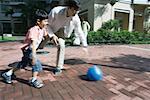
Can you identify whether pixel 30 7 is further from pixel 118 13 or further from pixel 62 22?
pixel 62 22

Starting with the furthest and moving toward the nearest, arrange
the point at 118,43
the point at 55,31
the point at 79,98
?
1. the point at 118,43
2. the point at 55,31
3. the point at 79,98

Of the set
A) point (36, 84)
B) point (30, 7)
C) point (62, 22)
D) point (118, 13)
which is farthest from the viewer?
point (30, 7)

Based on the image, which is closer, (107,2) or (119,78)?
(119,78)

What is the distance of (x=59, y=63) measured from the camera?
232 inches

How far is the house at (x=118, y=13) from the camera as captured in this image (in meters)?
19.0

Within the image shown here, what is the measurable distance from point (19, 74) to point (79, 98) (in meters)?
2.26

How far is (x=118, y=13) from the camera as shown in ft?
73.1

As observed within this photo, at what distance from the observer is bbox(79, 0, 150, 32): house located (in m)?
19.0

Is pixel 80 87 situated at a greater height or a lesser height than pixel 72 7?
Result: lesser

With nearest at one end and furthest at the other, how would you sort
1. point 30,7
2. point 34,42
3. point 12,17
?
point 34,42 < point 30,7 < point 12,17

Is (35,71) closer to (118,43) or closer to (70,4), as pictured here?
(70,4)

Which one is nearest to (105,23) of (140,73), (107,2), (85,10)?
(107,2)

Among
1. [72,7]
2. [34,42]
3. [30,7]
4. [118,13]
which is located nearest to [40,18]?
[34,42]

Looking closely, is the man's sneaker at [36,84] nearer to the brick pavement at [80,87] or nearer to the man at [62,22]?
the brick pavement at [80,87]
